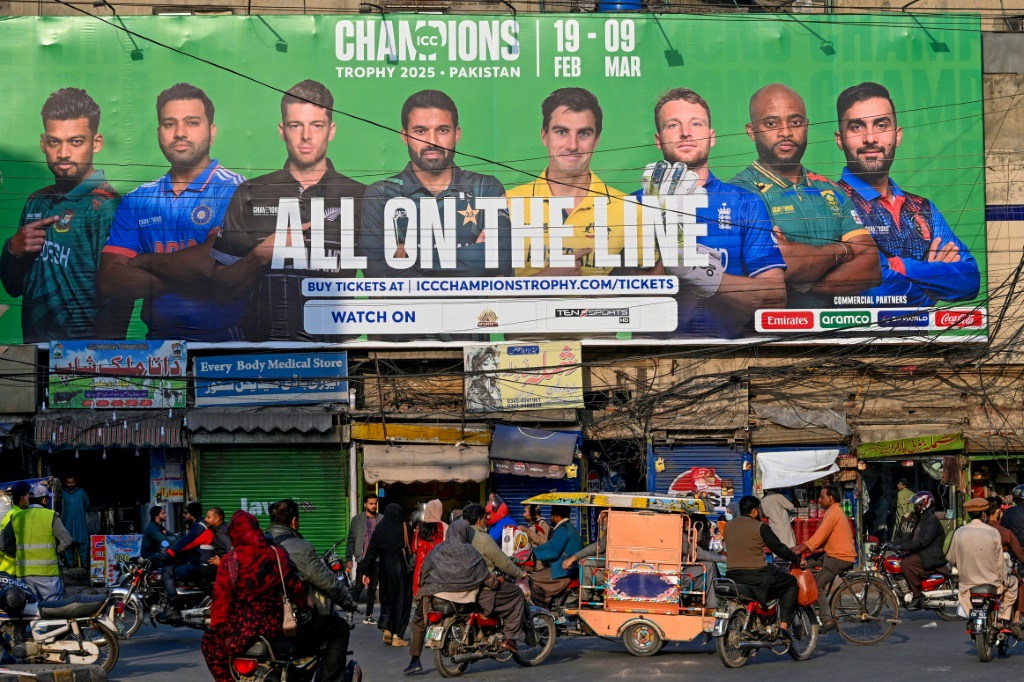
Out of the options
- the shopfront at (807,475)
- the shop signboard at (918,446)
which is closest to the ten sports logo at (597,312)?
the shopfront at (807,475)

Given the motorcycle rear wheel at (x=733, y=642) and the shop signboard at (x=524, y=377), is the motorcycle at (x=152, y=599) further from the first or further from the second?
the shop signboard at (x=524, y=377)

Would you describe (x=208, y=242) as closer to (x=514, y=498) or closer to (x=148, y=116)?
(x=148, y=116)

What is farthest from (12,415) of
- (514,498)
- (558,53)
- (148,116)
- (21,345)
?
(558,53)

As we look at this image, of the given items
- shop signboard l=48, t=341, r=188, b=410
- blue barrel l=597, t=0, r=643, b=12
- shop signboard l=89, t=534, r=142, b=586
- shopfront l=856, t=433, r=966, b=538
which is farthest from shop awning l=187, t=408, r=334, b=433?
blue barrel l=597, t=0, r=643, b=12

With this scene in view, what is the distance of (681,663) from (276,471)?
1126 centimetres

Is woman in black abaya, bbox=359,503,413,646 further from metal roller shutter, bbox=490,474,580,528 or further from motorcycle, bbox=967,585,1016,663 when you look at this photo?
metal roller shutter, bbox=490,474,580,528

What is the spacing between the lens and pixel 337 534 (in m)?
21.2

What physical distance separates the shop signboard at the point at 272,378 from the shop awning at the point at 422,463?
4.12 ft

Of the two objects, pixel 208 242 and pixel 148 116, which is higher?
pixel 148 116

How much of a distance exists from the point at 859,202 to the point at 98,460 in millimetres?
13587

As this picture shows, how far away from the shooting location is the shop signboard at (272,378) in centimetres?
2125

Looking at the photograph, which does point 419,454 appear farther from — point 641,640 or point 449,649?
point 449,649

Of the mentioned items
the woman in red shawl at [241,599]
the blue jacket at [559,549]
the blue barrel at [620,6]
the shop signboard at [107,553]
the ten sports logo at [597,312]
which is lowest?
the shop signboard at [107,553]

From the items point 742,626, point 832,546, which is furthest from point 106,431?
point 742,626
